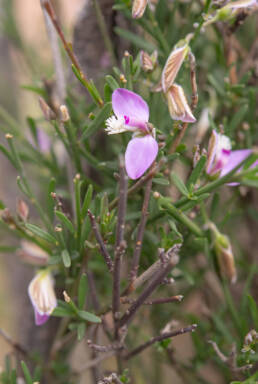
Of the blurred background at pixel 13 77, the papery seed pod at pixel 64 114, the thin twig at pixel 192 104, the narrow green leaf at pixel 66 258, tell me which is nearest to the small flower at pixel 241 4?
the thin twig at pixel 192 104

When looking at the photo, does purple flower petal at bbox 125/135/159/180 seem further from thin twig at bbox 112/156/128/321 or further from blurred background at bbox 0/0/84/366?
blurred background at bbox 0/0/84/366

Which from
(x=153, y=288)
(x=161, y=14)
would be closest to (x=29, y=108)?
(x=161, y=14)

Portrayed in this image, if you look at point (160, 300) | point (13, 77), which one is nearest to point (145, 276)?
point (160, 300)

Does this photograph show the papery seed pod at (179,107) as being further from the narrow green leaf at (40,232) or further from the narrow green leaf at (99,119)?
the narrow green leaf at (40,232)

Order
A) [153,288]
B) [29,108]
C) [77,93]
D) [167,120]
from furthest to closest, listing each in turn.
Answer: [29,108] < [77,93] < [167,120] < [153,288]

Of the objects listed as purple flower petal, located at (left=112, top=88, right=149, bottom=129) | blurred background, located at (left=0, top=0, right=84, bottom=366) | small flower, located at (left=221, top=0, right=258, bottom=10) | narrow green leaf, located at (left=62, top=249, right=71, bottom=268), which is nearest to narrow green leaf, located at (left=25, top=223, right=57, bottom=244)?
narrow green leaf, located at (left=62, top=249, right=71, bottom=268)

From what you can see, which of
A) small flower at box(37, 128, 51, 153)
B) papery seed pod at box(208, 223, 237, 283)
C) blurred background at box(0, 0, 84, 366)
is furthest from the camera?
blurred background at box(0, 0, 84, 366)

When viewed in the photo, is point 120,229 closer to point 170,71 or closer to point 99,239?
point 99,239

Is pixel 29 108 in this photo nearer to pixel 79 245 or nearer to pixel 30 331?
pixel 30 331
